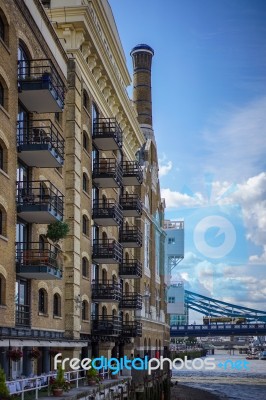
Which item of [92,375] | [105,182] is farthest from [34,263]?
→ [105,182]

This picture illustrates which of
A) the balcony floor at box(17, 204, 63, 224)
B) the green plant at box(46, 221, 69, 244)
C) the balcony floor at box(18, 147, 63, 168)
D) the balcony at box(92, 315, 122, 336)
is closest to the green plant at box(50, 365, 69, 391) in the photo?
the balcony floor at box(17, 204, 63, 224)

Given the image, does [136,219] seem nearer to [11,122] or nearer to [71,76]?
[71,76]

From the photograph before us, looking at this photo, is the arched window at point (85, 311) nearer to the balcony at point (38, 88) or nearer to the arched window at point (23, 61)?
the balcony at point (38, 88)

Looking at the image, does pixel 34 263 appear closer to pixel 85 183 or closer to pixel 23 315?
pixel 23 315

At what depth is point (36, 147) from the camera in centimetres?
2883

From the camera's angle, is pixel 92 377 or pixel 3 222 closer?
pixel 3 222

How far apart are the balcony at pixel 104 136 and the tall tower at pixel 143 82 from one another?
39224 millimetres

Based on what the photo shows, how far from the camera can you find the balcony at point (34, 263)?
2838 centimetres

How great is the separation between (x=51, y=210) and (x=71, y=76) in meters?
10.9

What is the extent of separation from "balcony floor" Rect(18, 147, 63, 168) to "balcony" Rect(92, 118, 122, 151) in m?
11.2

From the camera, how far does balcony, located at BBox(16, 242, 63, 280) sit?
93.1 feet

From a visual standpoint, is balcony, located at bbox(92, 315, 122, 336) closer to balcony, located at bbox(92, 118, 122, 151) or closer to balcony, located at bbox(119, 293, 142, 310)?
balcony, located at bbox(119, 293, 142, 310)

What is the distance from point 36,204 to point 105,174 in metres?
14.6

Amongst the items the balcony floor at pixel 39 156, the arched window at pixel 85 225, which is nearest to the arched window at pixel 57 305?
the arched window at pixel 85 225
